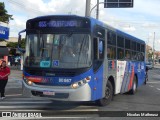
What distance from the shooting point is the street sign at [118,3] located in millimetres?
30391

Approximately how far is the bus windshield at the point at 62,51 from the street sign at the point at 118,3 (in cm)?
1961

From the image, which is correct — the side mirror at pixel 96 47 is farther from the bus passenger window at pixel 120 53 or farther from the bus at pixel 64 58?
the bus passenger window at pixel 120 53

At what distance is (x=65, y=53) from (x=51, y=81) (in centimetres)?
102

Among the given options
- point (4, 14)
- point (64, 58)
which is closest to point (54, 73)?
point (64, 58)

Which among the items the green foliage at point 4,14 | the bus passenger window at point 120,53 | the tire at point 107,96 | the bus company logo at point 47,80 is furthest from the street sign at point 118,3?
the green foliage at point 4,14

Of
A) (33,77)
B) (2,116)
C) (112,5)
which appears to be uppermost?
(112,5)

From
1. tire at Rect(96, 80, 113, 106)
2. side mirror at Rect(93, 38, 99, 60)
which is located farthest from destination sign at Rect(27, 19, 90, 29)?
tire at Rect(96, 80, 113, 106)

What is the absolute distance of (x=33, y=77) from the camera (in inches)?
459

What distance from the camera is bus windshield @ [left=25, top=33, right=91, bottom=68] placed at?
11211 mm

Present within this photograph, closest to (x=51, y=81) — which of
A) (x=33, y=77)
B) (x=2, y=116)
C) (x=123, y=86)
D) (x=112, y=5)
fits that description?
(x=33, y=77)

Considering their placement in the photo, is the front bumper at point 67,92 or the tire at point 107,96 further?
the tire at point 107,96

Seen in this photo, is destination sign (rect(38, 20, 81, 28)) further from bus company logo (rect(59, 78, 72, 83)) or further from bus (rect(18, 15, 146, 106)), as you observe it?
bus company logo (rect(59, 78, 72, 83))

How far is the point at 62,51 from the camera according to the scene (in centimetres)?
1124

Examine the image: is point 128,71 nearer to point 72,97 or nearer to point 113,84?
point 113,84
